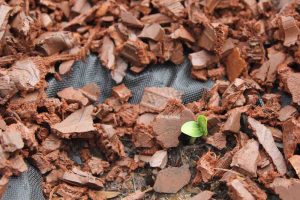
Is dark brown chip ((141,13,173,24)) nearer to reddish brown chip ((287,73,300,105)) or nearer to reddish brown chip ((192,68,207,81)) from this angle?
reddish brown chip ((192,68,207,81))

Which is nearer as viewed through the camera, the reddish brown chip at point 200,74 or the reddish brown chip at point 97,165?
the reddish brown chip at point 97,165

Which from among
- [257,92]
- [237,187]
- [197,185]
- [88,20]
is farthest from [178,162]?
[88,20]

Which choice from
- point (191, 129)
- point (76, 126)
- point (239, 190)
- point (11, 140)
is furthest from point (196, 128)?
point (11, 140)

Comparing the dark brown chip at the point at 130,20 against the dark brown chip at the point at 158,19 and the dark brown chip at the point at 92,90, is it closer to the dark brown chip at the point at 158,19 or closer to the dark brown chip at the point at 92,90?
the dark brown chip at the point at 158,19

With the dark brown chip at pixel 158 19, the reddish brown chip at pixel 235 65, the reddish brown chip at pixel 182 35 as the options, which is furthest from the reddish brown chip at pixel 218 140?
the dark brown chip at pixel 158 19

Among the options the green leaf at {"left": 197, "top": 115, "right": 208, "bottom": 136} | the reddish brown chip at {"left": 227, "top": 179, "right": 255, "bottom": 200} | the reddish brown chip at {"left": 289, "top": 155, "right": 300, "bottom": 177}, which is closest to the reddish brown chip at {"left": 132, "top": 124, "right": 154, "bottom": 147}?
the green leaf at {"left": 197, "top": 115, "right": 208, "bottom": 136}
